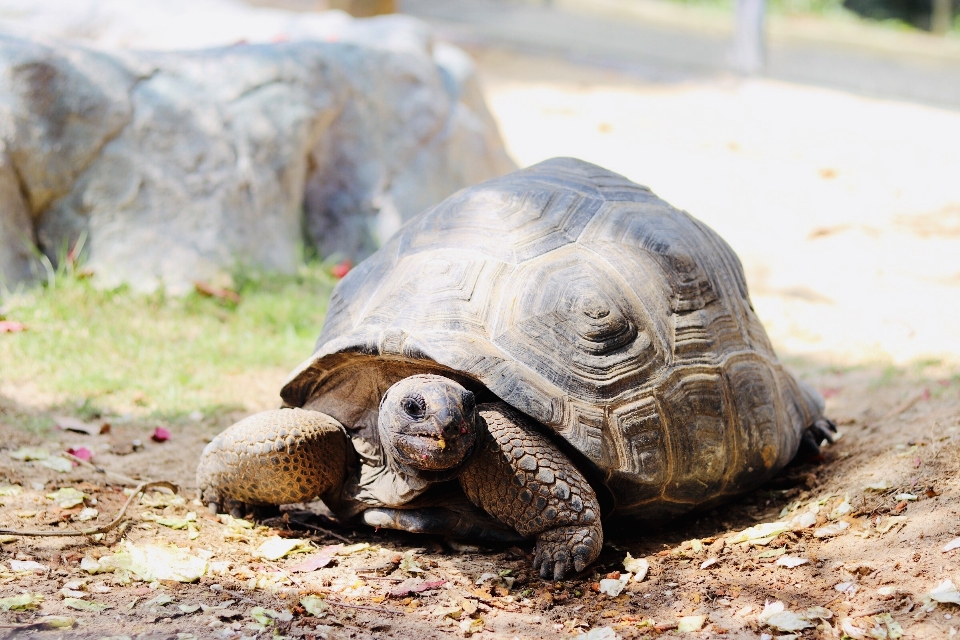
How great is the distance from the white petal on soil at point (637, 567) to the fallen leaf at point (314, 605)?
89 cm

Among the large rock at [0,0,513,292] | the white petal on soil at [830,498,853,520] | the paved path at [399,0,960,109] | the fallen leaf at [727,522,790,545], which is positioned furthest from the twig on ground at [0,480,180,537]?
the paved path at [399,0,960,109]

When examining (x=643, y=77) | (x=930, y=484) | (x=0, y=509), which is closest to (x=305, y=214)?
(x=0, y=509)

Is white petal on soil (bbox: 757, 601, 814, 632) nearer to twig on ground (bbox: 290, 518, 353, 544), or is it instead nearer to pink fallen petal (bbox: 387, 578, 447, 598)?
pink fallen petal (bbox: 387, 578, 447, 598)

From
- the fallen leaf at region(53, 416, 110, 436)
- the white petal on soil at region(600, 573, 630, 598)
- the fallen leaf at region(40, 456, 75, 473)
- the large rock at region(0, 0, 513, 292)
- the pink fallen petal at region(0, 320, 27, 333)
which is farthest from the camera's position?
the large rock at region(0, 0, 513, 292)

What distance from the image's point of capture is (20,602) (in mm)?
2287

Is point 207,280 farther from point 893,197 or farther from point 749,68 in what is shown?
Answer: point 749,68

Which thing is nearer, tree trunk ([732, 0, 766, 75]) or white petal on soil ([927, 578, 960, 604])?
white petal on soil ([927, 578, 960, 604])

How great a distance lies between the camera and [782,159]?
29.5ft

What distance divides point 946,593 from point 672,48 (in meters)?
12.6

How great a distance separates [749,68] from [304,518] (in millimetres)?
10217

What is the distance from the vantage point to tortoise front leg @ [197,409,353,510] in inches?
114

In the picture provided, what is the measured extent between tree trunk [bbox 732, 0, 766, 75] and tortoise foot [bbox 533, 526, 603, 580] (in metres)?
10.3

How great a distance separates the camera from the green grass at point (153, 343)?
167 inches

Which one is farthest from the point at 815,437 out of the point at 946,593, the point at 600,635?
the point at 600,635
